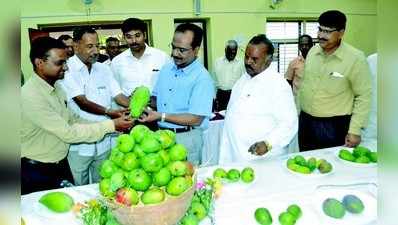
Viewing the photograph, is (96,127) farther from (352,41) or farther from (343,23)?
(352,41)

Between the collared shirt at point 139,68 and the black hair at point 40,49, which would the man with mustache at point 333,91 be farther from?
the black hair at point 40,49

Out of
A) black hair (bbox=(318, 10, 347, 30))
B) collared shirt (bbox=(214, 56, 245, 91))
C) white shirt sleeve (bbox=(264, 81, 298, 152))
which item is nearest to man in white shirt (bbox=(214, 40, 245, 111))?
collared shirt (bbox=(214, 56, 245, 91))

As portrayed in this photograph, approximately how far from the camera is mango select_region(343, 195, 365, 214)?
49.5 inches

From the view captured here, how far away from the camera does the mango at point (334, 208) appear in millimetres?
1229

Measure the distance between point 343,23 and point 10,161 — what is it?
221 centimetres

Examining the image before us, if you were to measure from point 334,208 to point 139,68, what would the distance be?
81.0 inches

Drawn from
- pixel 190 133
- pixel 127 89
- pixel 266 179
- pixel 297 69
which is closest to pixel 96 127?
pixel 190 133

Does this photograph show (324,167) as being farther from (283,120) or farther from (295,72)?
(295,72)

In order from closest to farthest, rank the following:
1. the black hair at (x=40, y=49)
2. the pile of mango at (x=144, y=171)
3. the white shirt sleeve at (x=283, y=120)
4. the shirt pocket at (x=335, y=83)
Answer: the pile of mango at (x=144, y=171)
the black hair at (x=40, y=49)
the white shirt sleeve at (x=283, y=120)
the shirt pocket at (x=335, y=83)

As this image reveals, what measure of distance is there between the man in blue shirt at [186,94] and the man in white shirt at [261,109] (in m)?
0.20

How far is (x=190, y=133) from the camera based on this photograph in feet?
7.47

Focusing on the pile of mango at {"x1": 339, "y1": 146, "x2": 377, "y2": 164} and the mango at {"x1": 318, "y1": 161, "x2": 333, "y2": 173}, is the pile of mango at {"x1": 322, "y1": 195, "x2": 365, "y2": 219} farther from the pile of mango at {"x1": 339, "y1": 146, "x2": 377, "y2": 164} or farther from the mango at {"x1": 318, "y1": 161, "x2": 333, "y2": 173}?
the pile of mango at {"x1": 339, "y1": 146, "x2": 377, "y2": 164}

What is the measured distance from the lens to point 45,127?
1753 millimetres

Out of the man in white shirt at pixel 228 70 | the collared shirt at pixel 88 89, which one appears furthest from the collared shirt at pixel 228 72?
the collared shirt at pixel 88 89
